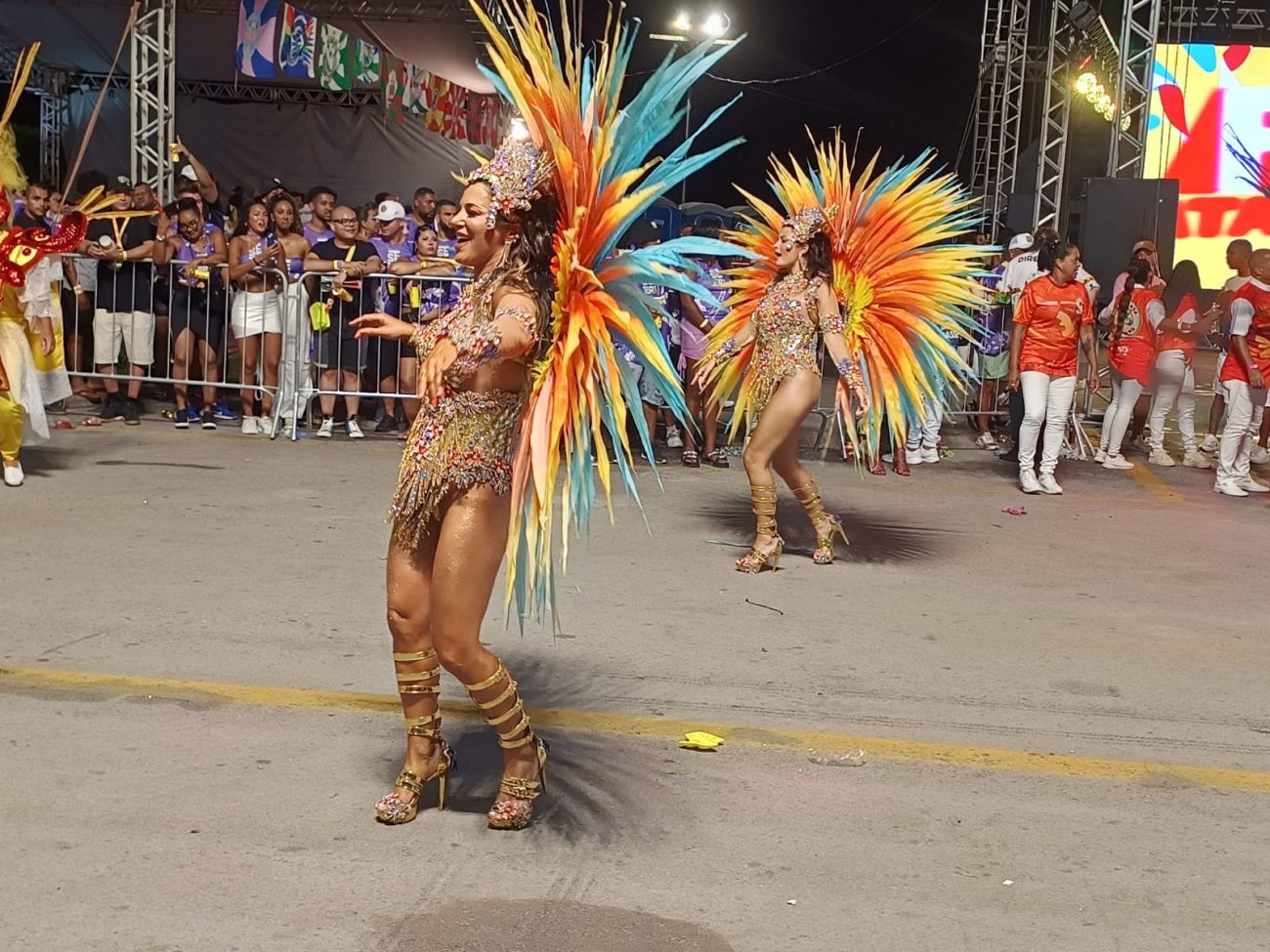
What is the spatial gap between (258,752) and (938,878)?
7.03 ft

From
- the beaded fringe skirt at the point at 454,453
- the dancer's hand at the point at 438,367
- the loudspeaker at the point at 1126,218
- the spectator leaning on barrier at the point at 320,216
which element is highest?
the loudspeaker at the point at 1126,218

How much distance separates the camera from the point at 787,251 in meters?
7.77

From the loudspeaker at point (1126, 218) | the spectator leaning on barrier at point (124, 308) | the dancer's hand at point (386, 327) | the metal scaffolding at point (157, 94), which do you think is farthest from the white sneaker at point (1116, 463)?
the dancer's hand at point (386, 327)

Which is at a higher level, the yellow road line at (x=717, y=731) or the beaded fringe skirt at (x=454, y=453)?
the beaded fringe skirt at (x=454, y=453)

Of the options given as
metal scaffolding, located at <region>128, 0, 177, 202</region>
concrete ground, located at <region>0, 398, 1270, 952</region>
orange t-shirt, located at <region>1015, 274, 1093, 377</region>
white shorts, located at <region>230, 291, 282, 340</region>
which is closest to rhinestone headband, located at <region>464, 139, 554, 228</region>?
concrete ground, located at <region>0, 398, 1270, 952</region>

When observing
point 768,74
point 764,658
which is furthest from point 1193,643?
point 768,74

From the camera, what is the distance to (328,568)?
726cm

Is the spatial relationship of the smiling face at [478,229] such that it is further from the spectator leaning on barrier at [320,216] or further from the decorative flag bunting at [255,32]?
the decorative flag bunting at [255,32]

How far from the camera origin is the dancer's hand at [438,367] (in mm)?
3893

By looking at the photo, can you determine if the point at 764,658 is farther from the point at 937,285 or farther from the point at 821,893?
the point at 937,285

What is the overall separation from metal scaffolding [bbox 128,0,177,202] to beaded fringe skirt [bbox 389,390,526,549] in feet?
32.9

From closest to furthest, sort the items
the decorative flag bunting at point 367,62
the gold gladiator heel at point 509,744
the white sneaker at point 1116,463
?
the gold gladiator heel at point 509,744
the white sneaker at point 1116,463
the decorative flag bunting at point 367,62

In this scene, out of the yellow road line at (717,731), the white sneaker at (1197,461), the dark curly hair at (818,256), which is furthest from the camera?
the white sneaker at (1197,461)

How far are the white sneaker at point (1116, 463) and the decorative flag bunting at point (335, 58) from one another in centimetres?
929
